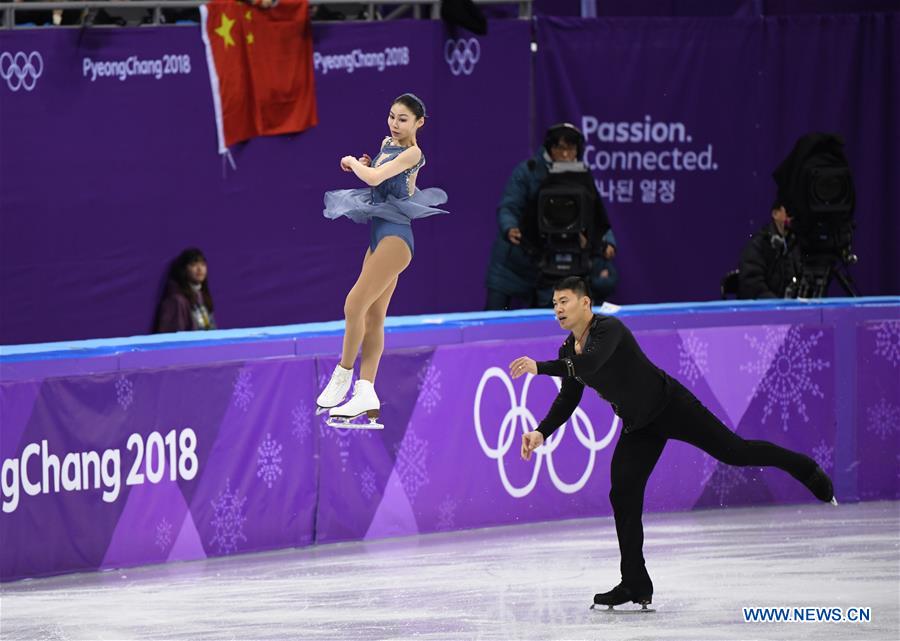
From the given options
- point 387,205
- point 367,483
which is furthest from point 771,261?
point 387,205

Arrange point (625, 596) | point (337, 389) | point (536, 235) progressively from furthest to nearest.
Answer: point (536, 235)
point (625, 596)
point (337, 389)

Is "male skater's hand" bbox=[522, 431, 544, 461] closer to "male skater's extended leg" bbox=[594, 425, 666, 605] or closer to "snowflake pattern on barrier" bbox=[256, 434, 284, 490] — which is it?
"male skater's extended leg" bbox=[594, 425, 666, 605]

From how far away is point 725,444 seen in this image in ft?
31.6

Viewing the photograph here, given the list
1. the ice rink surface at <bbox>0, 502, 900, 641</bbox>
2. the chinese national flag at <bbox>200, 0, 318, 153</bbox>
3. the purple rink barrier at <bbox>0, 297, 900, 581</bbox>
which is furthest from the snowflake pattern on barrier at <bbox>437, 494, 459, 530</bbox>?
the chinese national flag at <bbox>200, 0, 318, 153</bbox>

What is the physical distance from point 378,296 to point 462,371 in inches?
251

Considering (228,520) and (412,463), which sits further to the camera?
(412,463)

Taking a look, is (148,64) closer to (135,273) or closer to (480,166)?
(135,273)

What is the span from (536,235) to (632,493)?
342 cm

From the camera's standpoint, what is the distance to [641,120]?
15055mm

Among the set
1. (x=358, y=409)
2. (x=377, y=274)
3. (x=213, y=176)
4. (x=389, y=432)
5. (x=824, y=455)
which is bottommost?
(x=824, y=455)

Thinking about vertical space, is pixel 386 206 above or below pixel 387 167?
below

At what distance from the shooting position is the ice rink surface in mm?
9820

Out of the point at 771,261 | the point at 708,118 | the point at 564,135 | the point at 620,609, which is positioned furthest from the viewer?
the point at 708,118

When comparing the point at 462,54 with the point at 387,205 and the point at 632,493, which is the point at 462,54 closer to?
the point at 632,493
